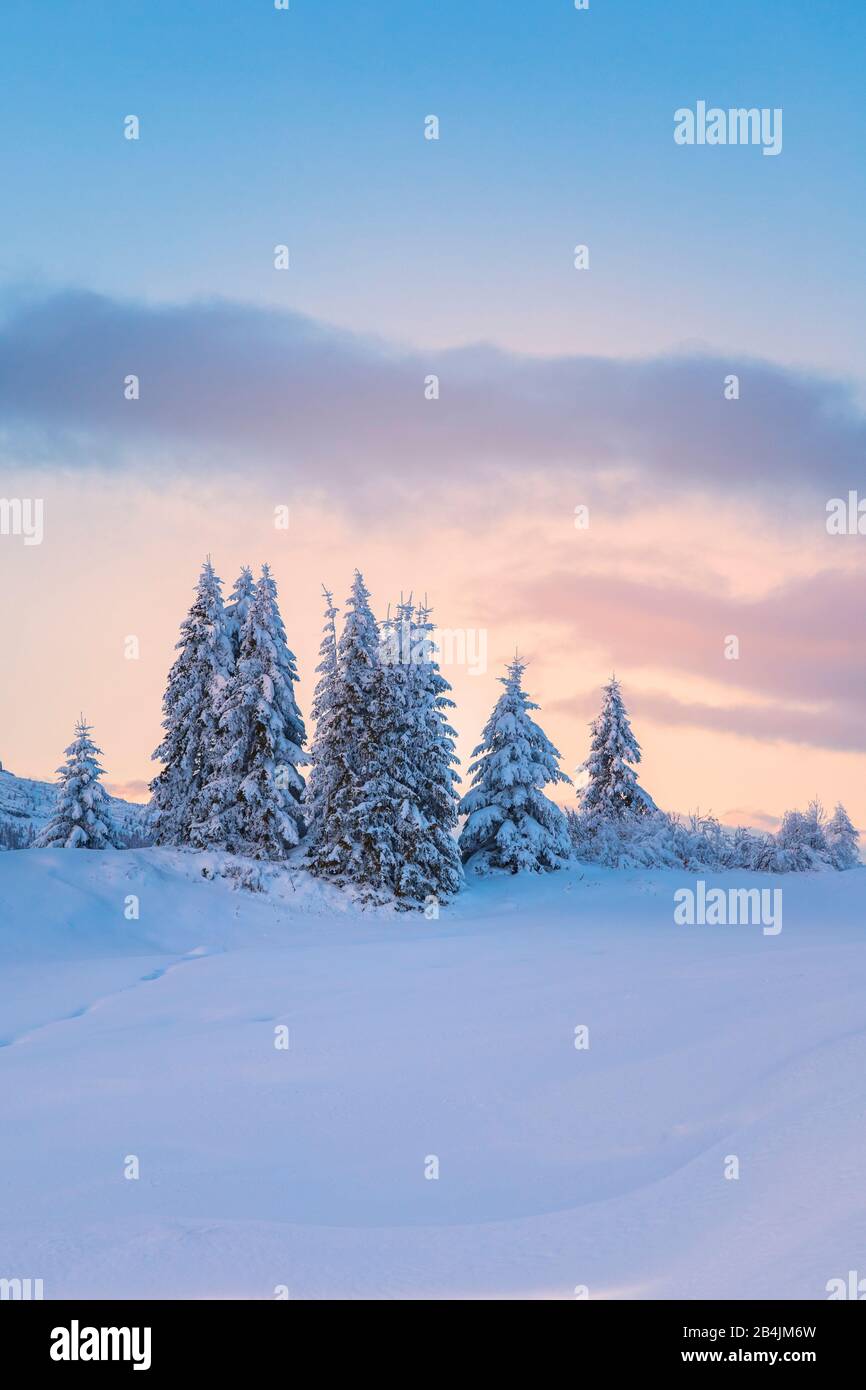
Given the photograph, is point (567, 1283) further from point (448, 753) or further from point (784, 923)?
point (448, 753)

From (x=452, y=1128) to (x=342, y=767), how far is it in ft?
75.9

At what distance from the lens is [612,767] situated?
43594mm

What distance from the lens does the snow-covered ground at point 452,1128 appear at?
15.3 feet


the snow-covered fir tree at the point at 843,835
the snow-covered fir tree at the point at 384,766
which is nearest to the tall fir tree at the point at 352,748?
the snow-covered fir tree at the point at 384,766

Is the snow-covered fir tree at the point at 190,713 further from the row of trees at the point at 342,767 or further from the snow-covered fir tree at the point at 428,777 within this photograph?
the snow-covered fir tree at the point at 428,777

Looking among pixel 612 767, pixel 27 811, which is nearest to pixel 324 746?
pixel 612 767

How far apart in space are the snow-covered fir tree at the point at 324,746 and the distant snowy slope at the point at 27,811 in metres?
15.7

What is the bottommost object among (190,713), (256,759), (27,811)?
(27,811)

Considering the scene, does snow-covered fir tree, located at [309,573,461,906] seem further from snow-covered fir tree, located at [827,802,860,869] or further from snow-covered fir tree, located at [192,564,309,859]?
snow-covered fir tree, located at [827,802,860,869]

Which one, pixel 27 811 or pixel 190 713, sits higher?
pixel 190 713

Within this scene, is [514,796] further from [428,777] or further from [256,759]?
[256,759]

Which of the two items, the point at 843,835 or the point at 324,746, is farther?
the point at 843,835

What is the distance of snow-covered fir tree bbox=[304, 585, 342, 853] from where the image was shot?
29906 millimetres

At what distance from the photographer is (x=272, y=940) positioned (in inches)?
903
